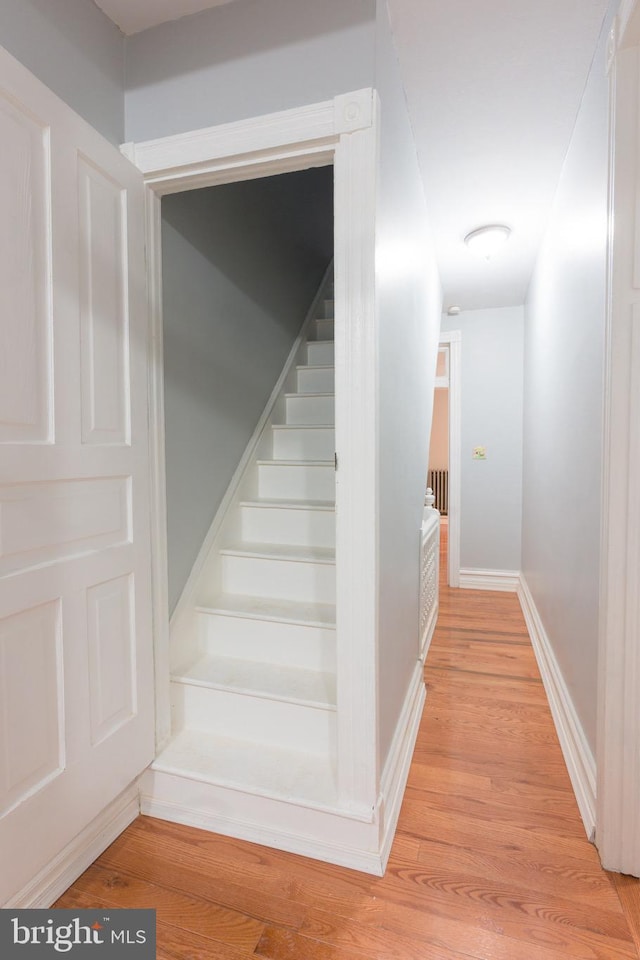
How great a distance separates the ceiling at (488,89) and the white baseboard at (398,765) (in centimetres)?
228

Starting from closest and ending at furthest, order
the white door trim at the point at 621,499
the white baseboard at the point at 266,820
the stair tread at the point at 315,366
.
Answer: the white door trim at the point at 621,499 < the white baseboard at the point at 266,820 < the stair tread at the point at 315,366

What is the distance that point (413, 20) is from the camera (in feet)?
4.75

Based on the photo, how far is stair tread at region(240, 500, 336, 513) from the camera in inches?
89.1

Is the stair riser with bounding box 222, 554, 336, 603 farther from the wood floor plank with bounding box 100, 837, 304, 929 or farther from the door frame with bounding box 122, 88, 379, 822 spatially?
the wood floor plank with bounding box 100, 837, 304, 929

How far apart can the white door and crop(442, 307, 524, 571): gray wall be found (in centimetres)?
336

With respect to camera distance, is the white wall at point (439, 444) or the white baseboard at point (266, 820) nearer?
the white baseboard at point (266, 820)

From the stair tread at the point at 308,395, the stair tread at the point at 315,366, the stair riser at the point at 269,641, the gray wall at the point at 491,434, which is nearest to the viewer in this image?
the stair riser at the point at 269,641

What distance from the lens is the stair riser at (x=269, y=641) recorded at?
1843mm

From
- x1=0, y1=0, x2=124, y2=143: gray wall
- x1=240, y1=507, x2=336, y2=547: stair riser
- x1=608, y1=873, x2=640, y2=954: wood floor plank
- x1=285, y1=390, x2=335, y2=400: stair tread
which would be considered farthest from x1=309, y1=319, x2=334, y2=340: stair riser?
x1=608, y1=873, x2=640, y2=954: wood floor plank

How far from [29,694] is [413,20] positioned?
2120 mm

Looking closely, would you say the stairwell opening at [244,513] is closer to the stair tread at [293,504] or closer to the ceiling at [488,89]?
the stair tread at [293,504]

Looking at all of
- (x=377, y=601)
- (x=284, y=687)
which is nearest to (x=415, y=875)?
(x=284, y=687)

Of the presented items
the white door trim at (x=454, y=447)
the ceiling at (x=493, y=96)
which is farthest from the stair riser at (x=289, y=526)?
the white door trim at (x=454, y=447)

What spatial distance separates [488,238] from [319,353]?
1189 millimetres
